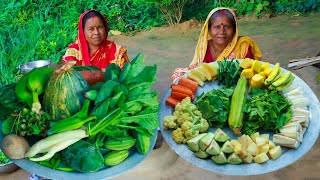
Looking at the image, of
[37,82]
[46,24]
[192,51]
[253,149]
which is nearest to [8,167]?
[37,82]

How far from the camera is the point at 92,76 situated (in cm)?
227

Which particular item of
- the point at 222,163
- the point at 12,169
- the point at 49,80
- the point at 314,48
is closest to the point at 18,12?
the point at 12,169

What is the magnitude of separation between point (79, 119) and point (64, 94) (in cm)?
19

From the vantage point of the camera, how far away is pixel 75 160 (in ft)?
6.18

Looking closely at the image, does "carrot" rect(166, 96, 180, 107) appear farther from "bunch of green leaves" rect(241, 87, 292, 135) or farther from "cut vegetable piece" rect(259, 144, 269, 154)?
"cut vegetable piece" rect(259, 144, 269, 154)

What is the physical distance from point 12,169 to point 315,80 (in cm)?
435

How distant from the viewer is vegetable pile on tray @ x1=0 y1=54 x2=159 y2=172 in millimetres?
1886

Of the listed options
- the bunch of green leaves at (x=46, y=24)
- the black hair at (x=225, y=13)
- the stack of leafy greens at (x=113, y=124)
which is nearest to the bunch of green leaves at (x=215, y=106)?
the stack of leafy greens at (x=113, y=124)

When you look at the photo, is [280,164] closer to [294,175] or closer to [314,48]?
[294,175]

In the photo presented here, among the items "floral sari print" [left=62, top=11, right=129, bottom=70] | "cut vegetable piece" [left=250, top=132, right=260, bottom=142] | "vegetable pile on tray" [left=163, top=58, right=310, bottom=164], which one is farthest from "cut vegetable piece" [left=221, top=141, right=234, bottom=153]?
"floral sari print" [left=62, top=11, right=129, bottom=70]

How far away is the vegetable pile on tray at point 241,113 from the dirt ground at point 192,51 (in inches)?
24.4

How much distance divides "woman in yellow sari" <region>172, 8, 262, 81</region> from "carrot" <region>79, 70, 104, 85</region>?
157cm

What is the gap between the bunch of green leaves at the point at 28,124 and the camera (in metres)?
1.96

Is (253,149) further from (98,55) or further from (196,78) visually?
(98,55)
